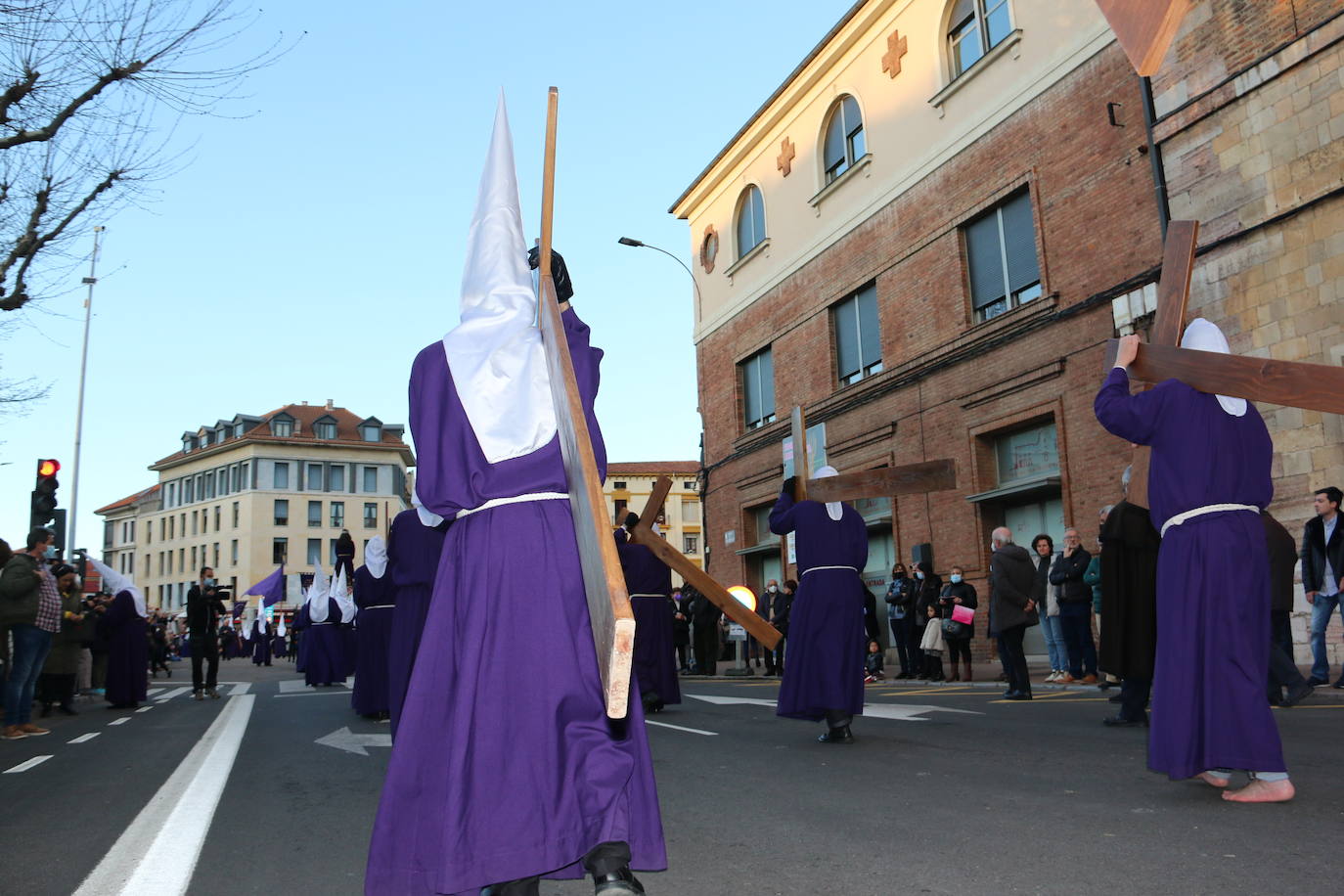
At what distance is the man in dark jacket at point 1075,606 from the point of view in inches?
483

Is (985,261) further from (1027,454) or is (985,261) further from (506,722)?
(506,722)

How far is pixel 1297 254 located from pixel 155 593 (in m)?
93.6

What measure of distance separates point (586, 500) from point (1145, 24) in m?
2.89

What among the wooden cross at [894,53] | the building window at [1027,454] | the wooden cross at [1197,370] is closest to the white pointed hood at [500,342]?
the wooden cross at [1197,370]

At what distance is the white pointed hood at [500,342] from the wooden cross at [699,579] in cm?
344

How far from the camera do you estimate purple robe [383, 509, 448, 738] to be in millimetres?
7465

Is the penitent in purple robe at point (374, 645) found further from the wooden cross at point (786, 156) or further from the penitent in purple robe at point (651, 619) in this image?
the wooden cross at point (786, 156)

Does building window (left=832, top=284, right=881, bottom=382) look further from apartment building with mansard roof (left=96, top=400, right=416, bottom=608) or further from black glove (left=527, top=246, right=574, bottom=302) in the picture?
apartment building with mansard roof (left=96, top=400, right=416, bottom=608)

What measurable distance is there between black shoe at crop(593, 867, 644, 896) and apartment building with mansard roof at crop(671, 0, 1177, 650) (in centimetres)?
1376

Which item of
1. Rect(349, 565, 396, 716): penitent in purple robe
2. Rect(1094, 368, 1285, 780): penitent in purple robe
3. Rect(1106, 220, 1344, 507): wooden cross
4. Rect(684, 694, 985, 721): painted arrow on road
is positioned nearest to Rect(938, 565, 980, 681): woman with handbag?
Rect(684, 694, 985, 721): painted arrow on road

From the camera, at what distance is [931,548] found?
63.2ft

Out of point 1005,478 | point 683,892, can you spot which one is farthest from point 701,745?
point 1005,478

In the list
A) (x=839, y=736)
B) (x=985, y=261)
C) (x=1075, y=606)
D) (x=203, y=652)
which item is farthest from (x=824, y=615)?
(x=203, y=652)

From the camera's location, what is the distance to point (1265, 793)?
189 inches
